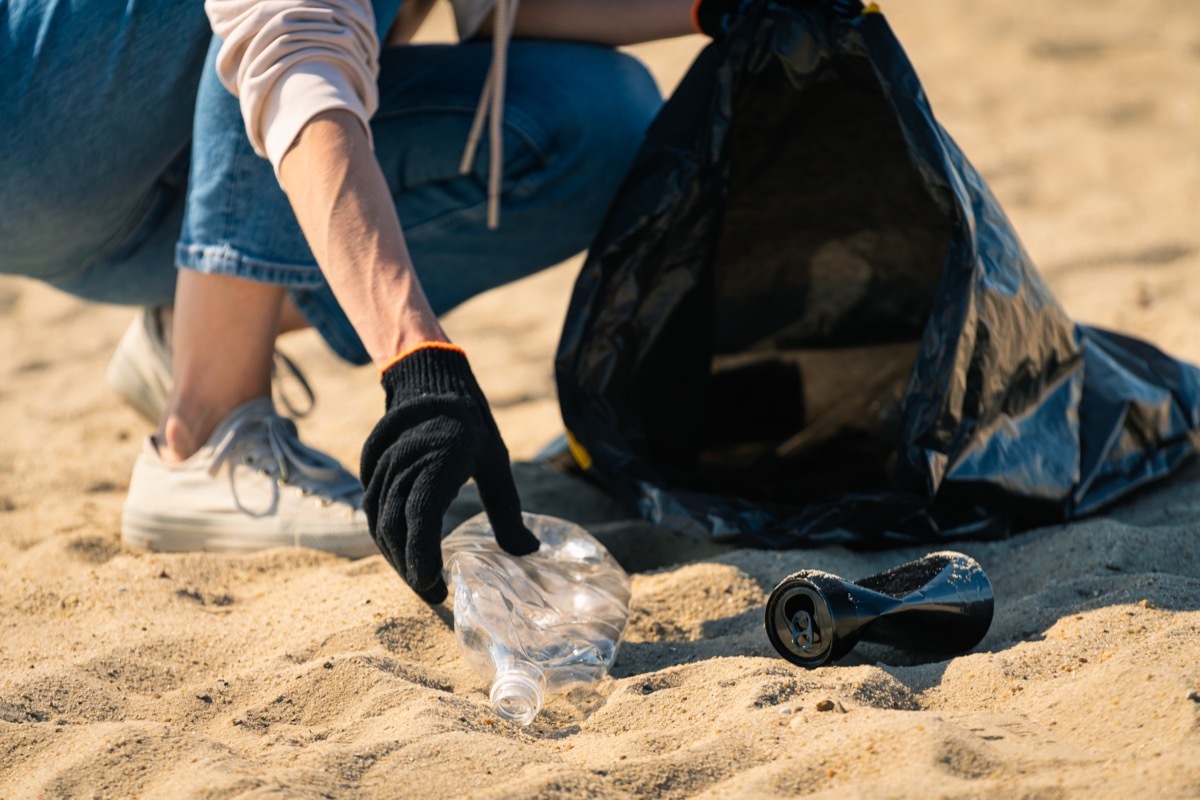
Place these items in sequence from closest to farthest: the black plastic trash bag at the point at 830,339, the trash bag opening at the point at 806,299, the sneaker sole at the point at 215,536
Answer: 1. the black plastic trash bag at the point at 830,339
2. the sneaker sole at the point at 215,536
3. the trash bag opening at the point at 806,299

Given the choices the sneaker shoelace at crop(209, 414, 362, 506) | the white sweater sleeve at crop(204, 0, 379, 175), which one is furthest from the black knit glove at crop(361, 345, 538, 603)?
the sneaker shoelace at crop(209, 414, 362, 506)

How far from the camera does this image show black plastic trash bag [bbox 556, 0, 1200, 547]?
4.88 feet

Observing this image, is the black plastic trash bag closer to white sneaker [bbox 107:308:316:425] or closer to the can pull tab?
the can pull tab

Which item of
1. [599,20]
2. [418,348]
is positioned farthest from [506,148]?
[418,348]

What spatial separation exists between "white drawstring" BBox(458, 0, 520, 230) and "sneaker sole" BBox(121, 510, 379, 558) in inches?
20.0

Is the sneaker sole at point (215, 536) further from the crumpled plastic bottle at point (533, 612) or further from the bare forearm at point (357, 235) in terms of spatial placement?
the bare forearm at point (357, 235)

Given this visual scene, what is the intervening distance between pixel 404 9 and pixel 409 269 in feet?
2.52

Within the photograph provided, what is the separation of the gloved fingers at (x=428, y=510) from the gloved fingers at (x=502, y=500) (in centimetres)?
4

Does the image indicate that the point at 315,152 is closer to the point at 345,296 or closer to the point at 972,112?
the point at 345,296

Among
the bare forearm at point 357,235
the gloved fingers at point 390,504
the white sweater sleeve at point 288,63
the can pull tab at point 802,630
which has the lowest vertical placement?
the can pull tab at point 802,630

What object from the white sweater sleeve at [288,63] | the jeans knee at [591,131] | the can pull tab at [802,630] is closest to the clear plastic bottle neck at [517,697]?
the can pull tab at [802,630]

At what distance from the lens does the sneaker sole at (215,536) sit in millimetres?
1596

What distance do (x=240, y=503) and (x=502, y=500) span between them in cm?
52

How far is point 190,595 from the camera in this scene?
4.84ft
